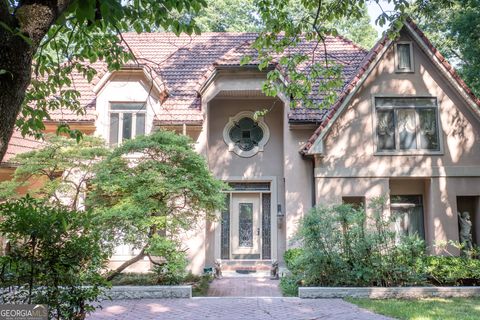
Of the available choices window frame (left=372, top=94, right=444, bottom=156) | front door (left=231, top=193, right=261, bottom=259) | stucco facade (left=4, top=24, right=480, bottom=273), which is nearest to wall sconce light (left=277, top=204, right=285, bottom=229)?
stucco facade (left=4, top=24, right=480, bottom=273)

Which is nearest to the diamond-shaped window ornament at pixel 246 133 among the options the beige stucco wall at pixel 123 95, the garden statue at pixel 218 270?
the beige stucco wall at pixel 123 95

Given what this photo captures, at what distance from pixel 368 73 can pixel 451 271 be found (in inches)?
249

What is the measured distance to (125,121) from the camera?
47.2 feet

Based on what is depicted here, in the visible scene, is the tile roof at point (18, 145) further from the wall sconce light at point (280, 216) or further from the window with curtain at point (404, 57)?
the window with curtain at point (404, 57)

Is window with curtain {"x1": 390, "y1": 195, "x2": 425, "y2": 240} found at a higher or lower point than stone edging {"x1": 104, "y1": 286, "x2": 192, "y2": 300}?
higher

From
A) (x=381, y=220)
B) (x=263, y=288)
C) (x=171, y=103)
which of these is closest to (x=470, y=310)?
(x=381, y=220)

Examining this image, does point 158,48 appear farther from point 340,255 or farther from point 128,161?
point 340,255

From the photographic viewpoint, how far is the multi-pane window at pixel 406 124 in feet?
42.9

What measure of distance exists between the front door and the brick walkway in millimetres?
1656

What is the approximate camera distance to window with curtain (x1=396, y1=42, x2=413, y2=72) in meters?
13.2

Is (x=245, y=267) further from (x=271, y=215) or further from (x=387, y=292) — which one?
(x=387, y=292)

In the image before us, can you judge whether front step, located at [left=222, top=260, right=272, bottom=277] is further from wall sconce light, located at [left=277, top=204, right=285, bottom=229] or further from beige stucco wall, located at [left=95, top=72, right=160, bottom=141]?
beige stucco wall, located at [left=95, top=72, right=160, bottom=141]

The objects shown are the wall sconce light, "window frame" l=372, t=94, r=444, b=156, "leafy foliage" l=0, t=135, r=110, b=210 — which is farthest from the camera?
the wall sconce light

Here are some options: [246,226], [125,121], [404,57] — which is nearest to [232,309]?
[246,226]
